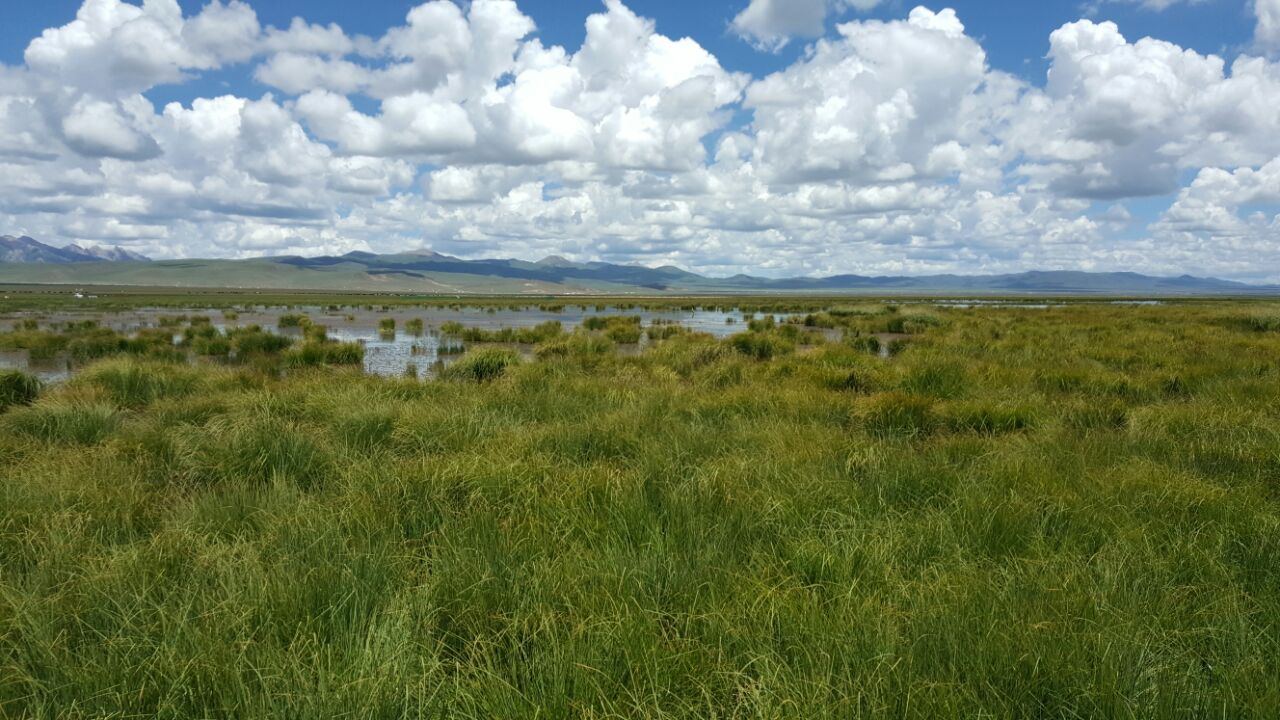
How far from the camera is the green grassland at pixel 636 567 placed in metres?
2.70

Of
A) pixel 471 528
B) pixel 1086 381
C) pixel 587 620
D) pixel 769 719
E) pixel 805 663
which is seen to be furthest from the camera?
pixel 1086 381

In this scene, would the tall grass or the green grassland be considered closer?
the green grassland

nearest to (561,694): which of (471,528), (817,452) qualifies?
(471,528)

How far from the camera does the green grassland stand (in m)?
2.70

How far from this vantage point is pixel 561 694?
2.62 metres

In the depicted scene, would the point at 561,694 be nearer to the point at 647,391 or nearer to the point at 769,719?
the point at 769,719

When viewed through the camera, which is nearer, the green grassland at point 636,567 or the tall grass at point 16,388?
the green grassland at point 636,567

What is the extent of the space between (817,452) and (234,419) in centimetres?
703

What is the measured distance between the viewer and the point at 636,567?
3.61 meters

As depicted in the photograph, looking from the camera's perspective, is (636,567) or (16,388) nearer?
(636,567)

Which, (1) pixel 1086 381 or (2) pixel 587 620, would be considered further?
(1) pixel 1086 381

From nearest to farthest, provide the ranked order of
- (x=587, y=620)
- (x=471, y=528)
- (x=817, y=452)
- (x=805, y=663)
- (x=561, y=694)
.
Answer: (x=561, y=694), (x=805, y=663), (x=587, y=620), (x=471, y=528), (x=817, y=452)

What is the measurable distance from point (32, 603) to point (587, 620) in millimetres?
2825

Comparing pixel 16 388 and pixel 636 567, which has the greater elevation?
pixel 636 567
